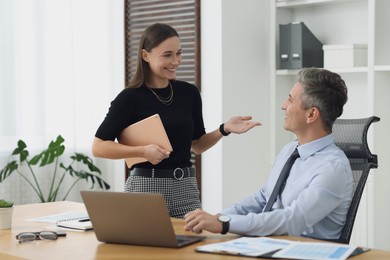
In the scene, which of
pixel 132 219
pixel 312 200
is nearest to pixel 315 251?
pixel 312 200

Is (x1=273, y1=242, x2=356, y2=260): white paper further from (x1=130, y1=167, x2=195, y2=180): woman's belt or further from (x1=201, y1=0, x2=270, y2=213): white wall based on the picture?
(x1=201, y1=0, x2=270, y2=213): white wall

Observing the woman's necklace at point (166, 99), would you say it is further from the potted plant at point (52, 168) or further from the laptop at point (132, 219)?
the potted plant at point (52, 168)

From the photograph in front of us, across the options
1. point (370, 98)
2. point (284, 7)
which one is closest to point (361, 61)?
point (370, 98)

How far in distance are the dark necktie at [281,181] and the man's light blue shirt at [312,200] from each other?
0.02 meters

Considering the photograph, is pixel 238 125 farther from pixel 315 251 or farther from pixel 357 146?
pixel 315 251

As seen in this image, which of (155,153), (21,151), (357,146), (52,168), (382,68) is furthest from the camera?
(52,168)

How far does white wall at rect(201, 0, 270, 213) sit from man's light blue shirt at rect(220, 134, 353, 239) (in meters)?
2.23

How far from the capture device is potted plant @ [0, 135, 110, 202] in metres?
5.22

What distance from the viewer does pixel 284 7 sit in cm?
530

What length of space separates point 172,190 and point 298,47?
212 centimetres

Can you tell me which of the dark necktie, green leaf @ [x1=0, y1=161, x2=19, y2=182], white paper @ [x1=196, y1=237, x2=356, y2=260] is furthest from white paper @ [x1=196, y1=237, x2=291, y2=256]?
green leaf @ [x1=0, y1=161, x2=19, y2=182]

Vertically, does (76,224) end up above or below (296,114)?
below

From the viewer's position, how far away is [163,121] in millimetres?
3307

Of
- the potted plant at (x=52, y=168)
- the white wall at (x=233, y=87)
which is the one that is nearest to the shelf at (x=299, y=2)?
the white wall at (x=233, y=87)
